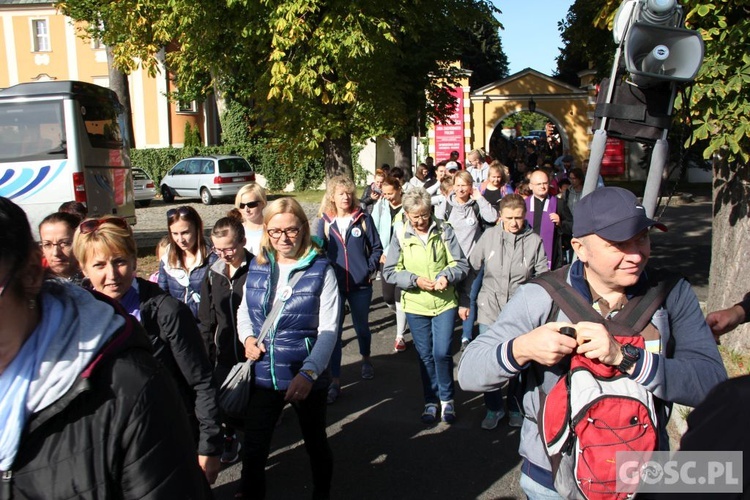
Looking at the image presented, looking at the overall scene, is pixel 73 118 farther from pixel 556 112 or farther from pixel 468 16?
pixel 556 112

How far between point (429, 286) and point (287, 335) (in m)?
1.68

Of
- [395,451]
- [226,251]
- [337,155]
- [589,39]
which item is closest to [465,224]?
[395,451]

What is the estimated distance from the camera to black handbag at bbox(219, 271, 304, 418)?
3.55 m

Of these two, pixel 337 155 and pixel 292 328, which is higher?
pixel 337 155

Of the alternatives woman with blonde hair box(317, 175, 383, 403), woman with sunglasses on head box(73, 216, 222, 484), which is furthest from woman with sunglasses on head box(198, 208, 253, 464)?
woman with blonde hair box(317, 175, 383, 403)

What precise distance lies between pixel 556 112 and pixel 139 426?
1261 inches

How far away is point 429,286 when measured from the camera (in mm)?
5031

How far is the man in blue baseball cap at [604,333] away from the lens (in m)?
2.00

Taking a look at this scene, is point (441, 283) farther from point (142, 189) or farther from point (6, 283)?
point (142, 189)

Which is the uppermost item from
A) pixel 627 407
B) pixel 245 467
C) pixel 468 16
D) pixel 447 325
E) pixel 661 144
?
pixel 468 16

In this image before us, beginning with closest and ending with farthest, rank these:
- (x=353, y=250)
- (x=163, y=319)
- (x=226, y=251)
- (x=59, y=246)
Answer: (x=163, y=319) < (x=59, y=246) < (x=226, y=251) < (x=353, y=250)

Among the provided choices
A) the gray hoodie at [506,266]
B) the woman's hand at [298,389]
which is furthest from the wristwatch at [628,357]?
the gray hoodie at [506,266]

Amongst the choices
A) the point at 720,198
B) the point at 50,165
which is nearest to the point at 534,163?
the point at 50,165

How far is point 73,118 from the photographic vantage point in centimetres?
1329
